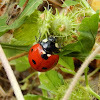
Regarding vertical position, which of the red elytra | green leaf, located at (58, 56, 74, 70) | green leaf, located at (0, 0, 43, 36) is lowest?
green leaf, located at (58, 56, 74, 70)

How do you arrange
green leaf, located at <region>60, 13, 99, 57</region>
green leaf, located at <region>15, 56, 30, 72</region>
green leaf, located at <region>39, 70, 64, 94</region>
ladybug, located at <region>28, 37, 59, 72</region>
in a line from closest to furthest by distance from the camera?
green leaf, located at <region>60, 13, 99, 57</region>, ladybug, located at <region>28, 37, 59, 72</region>, green leaf, located at <region>39, 70, 64, 94</region>, green leaf, located at <region>15, 56, 30, 72</region>

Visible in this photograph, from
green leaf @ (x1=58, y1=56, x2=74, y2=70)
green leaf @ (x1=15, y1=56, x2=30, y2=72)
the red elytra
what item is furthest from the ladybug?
green leaf @ (x1=15, y1=56, x2=30, y2=72)

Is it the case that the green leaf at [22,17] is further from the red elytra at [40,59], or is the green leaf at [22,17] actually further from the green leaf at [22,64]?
the green leaf at [22,64]

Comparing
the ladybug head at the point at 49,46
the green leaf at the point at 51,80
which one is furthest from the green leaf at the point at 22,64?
the ladybug head at the point at 49,46

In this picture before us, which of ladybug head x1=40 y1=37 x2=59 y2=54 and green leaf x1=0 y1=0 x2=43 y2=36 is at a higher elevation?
green leaf x1=0 y1=0 x2=43 y2=36

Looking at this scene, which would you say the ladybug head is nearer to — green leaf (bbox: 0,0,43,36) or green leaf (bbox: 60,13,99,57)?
green leaf (bbox: 60,13,99,57)
